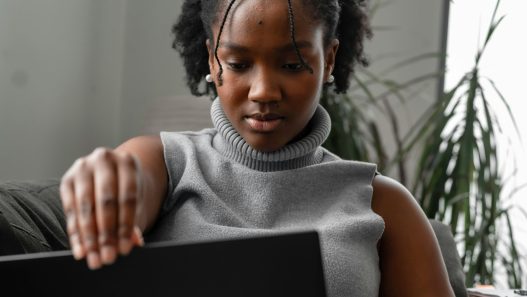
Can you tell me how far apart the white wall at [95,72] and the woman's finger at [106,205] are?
1582mm

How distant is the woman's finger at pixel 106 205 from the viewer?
0.49 meters

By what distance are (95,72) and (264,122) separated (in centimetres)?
178

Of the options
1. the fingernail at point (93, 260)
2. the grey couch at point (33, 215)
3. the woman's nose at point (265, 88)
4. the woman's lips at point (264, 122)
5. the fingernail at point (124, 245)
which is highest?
the woman's nose at point (265, 88)

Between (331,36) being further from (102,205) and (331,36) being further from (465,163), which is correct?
(465,163)

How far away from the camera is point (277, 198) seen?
945mm

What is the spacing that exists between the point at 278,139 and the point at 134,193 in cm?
43

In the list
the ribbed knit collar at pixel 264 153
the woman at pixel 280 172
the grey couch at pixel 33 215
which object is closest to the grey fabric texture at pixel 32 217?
the grey couch at pixel 33 215

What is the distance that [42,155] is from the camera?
7.72ft

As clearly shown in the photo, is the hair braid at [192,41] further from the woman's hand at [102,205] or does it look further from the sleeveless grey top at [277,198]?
the woman's hand at [102,205]

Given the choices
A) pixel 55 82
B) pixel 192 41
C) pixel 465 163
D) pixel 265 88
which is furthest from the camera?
pixel 55 82

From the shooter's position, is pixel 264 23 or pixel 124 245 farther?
pixel 264 23

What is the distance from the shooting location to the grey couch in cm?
85

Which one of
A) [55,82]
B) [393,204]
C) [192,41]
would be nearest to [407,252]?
[393,204]

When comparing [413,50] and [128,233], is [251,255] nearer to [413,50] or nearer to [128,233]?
[128,233]
